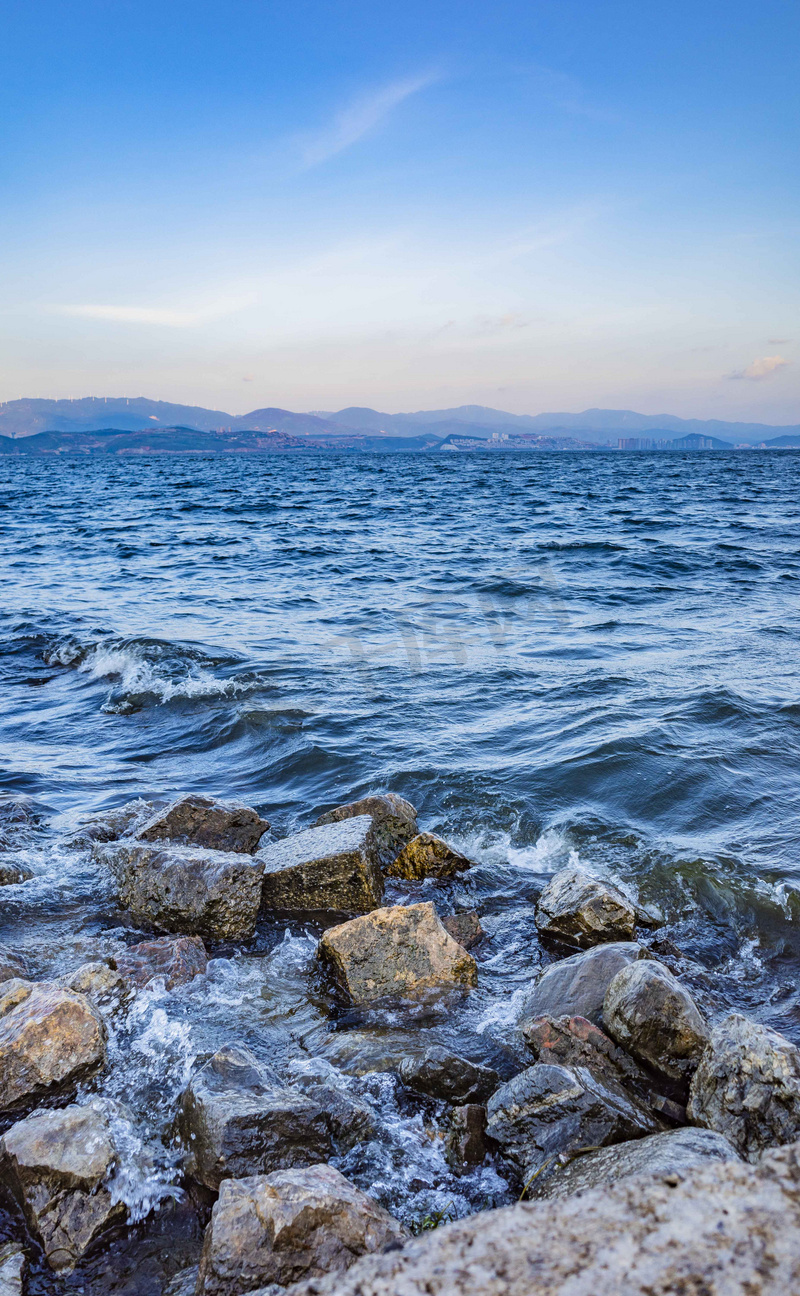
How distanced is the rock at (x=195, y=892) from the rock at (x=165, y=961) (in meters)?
0.21

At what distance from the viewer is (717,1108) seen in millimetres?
3068

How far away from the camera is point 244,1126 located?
113 inches

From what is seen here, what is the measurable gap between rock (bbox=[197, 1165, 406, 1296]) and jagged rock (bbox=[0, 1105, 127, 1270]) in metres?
0.59

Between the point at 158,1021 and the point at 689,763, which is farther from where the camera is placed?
the point at 689,763

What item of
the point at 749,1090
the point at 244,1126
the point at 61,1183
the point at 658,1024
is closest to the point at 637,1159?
the point at 749,1090

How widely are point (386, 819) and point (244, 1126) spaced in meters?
3.21

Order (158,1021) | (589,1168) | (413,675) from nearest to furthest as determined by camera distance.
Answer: (589,1168)
(158,1021)
(413,675)

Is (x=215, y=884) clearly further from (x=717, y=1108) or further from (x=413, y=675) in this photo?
(x=413, y=675)

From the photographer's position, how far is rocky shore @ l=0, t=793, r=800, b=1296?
1.09 m

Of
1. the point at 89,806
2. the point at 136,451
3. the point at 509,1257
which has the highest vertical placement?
the point at 136,451

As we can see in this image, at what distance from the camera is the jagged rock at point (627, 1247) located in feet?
3.22

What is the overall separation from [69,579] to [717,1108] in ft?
59.2

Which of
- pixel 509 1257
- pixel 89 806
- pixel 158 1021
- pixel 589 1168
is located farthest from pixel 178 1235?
pixel 89 806

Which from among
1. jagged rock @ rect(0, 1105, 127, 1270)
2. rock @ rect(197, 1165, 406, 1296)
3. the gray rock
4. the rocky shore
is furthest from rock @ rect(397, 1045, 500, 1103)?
jagged rock @ rect(0, 1105, 127, 1270)
